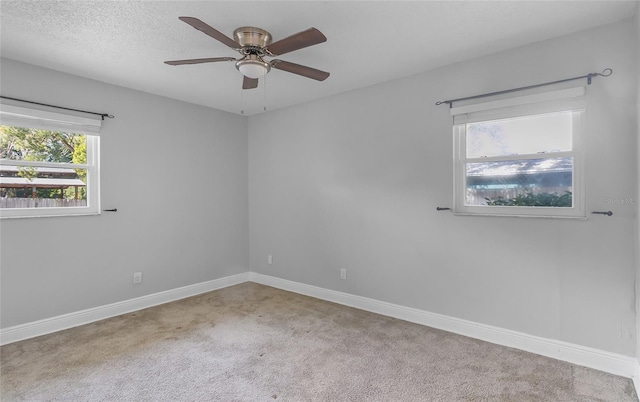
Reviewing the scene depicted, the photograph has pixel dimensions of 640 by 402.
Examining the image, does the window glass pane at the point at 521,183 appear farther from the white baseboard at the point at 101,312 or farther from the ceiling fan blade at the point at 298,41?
the white baseboard at the point at 101,312

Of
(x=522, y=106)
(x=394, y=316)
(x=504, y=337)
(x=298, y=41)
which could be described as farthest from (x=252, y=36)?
(x=504, y=337)

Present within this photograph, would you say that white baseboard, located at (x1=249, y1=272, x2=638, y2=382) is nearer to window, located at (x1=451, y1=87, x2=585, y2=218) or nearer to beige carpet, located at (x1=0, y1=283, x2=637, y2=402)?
beige carpet, located at (x1=0, y1=283, x2=637, y2=402)

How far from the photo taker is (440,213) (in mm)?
3035

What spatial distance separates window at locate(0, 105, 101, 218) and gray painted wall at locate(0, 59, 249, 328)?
0.37ft

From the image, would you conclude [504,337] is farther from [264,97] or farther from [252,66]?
[264,97]

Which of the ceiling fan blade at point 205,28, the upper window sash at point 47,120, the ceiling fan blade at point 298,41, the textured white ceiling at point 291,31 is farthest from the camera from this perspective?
the upper window sash at point 47,120

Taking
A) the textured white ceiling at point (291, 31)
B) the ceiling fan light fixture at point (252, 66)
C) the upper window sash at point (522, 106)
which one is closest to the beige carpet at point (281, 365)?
A: the upper window sash at point (522, 106)

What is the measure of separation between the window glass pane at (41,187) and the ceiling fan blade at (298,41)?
2.54m

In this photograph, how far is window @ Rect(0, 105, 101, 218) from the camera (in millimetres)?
2855

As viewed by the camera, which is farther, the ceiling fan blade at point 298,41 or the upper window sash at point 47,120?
the upper window sash at point 47,120

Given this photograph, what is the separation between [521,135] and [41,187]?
14.2ft

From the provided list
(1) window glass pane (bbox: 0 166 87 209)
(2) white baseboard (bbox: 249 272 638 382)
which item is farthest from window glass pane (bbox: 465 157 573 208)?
(1) window glass pane (bbox: 0 166 87 209)

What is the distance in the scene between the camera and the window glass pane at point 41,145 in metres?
2.87

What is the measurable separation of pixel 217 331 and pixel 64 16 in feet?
8.79
